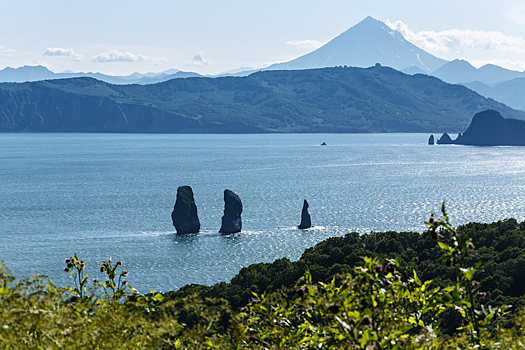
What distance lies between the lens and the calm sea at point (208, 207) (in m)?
65.1

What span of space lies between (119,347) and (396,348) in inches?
148

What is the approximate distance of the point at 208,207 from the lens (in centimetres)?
10112

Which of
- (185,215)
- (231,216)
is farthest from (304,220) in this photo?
(185,215)

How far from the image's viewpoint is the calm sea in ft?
214

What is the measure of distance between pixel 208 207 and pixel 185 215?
23.2 m

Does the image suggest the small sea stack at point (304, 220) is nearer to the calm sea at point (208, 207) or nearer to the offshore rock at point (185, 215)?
the calm sea at point (208, 207)

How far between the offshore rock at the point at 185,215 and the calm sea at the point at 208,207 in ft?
5.32

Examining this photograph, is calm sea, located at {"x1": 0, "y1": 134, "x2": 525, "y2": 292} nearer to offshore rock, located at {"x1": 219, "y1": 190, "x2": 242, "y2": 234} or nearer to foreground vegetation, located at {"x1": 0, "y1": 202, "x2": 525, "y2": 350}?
offshore rock, located at {"x1": 219, "y1": 190, "x2": 242, "y2": 234}

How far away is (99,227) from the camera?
270 feet

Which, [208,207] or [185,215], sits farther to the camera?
[208,207]

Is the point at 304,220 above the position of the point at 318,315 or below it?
below

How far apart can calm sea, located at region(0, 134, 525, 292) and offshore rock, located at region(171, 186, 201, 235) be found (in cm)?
162

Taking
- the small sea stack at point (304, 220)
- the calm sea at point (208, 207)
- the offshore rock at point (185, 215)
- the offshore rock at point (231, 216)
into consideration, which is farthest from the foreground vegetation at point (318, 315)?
the small sea stack at point (304, 220)

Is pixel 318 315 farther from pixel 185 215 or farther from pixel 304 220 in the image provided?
pixel 304 220
